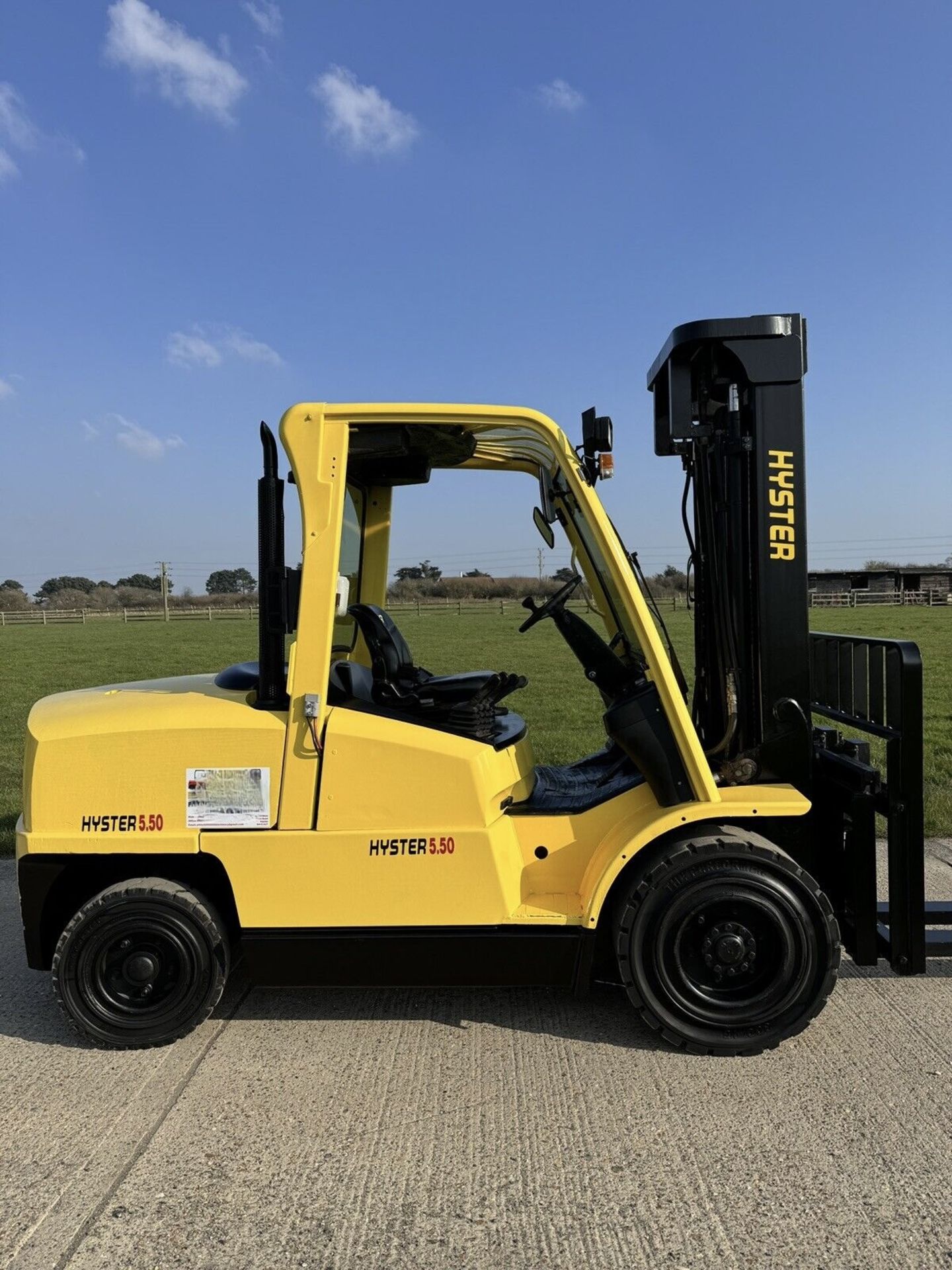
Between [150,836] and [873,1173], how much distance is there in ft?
9.06

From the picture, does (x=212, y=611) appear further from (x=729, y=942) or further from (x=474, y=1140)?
(x=474, y=1140)

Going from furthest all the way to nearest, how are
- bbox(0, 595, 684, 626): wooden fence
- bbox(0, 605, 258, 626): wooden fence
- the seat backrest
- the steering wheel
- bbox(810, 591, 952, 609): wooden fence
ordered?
1. bbox(0, 605, 258, 626): wooden fence
2. bbox(810, 591, 952, 609): wooden fence
3. bbox(0, 595, 684, 626): wooden fence
4. the seat backrest
5. the steering wheel

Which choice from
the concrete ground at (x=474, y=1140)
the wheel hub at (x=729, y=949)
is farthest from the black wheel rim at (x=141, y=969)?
the wheel hub at (x=729, y=949)

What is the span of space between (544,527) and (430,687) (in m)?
0.97

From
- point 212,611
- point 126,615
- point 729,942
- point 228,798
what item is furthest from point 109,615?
point 729,942

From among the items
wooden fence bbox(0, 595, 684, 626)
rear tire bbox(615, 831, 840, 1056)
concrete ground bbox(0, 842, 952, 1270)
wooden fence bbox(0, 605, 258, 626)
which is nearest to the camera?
concrete ground bbox(0, 842, 952, 1270)

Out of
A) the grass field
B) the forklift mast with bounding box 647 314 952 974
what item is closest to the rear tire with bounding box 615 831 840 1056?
the forklift mast with bounding box 647 314 952 974

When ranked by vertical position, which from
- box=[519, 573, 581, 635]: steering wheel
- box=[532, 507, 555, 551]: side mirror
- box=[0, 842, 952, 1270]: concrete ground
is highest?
box=[532, 507, 555, 551]: side mirror

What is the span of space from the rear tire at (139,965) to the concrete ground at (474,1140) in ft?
0.41

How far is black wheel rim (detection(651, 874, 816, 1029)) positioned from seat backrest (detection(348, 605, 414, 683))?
5.05 feet

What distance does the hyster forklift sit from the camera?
3.28 metres

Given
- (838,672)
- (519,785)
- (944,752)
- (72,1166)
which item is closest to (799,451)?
(838,672)

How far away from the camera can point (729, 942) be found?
10.7ft

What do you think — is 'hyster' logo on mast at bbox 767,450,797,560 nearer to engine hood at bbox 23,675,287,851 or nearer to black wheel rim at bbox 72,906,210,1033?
engine hood at bbox 23,675,287,851
